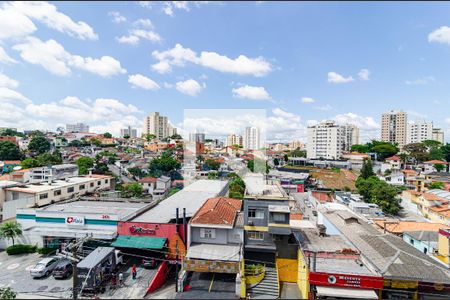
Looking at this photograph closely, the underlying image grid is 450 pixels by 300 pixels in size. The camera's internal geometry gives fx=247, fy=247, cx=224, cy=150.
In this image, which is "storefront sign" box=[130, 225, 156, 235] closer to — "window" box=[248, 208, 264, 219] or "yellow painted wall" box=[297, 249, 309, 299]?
"window" box=[248, 208, 264, 219]

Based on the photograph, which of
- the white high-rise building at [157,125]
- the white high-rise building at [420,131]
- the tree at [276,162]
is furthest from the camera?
the white high-rise building at [157,125]

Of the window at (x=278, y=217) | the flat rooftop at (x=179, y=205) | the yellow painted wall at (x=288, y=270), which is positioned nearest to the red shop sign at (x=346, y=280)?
the yellow painted wall at (x=288, y=270)

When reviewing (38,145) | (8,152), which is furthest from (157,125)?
(8,152)

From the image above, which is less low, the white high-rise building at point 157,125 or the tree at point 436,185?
the white high-rise building at point 157,125

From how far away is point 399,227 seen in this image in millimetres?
17297

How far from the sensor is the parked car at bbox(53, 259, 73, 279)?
11492mm

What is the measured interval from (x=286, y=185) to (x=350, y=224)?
1791cm

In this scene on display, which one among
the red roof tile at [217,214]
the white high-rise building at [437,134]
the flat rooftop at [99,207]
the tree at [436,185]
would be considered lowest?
the tree at [436,185]

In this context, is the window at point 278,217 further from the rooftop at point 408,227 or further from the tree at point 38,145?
the tree at point 38,145

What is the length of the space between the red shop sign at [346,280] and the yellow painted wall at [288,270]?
2389mm

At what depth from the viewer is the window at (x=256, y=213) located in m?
12.2

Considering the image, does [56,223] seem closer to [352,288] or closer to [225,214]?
[225,214]

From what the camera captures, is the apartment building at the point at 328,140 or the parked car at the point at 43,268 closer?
the parked car at the point at 43,268

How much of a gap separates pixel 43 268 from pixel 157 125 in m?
98.4
